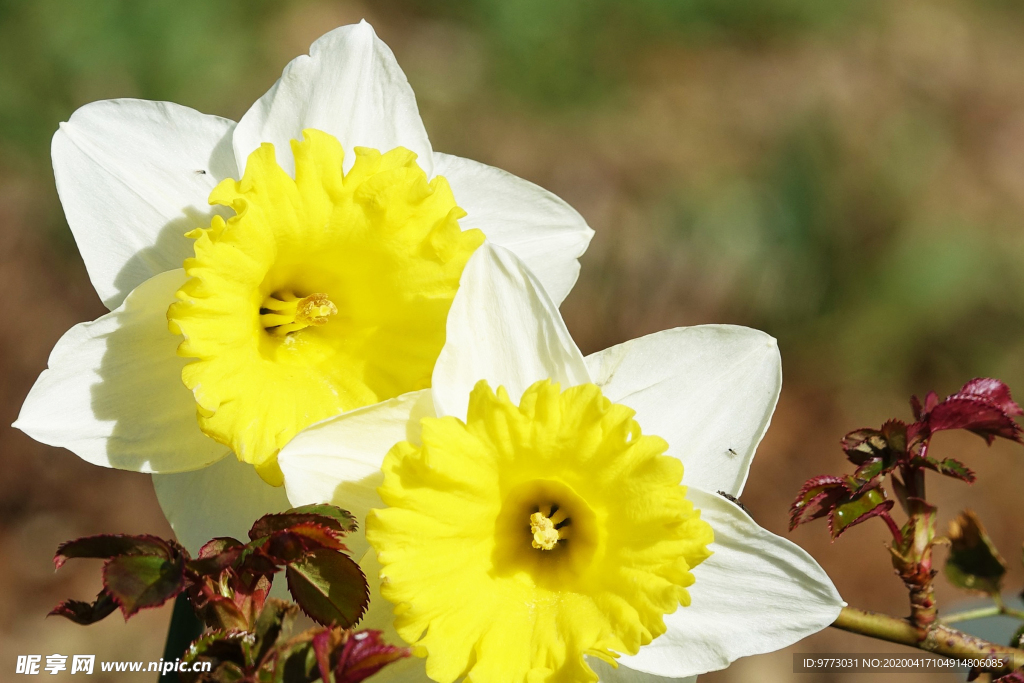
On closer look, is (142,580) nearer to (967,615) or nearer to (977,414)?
(977,414)

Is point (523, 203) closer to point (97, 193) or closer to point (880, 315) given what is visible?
point (97, 193)

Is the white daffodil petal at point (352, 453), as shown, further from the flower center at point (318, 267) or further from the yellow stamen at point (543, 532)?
the yellow stamen at point (543, 532)

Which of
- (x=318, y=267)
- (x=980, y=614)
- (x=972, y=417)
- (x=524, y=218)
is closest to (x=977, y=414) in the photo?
(x=972, y=417)

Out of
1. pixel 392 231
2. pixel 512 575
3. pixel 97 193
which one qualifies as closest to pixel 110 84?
pixel 97 193

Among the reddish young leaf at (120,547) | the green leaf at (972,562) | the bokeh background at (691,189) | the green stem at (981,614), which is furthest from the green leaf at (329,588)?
the bokeh background at (691,189)

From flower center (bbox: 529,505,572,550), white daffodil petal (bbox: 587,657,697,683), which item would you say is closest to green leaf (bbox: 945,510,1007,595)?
white daffodil petal (bbox: 587,657,697,683)

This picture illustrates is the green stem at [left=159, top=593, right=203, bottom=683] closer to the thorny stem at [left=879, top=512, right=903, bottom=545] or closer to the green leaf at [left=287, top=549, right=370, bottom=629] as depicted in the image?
the green leaf at [left=287, top=549, right=370, bottom=629]
